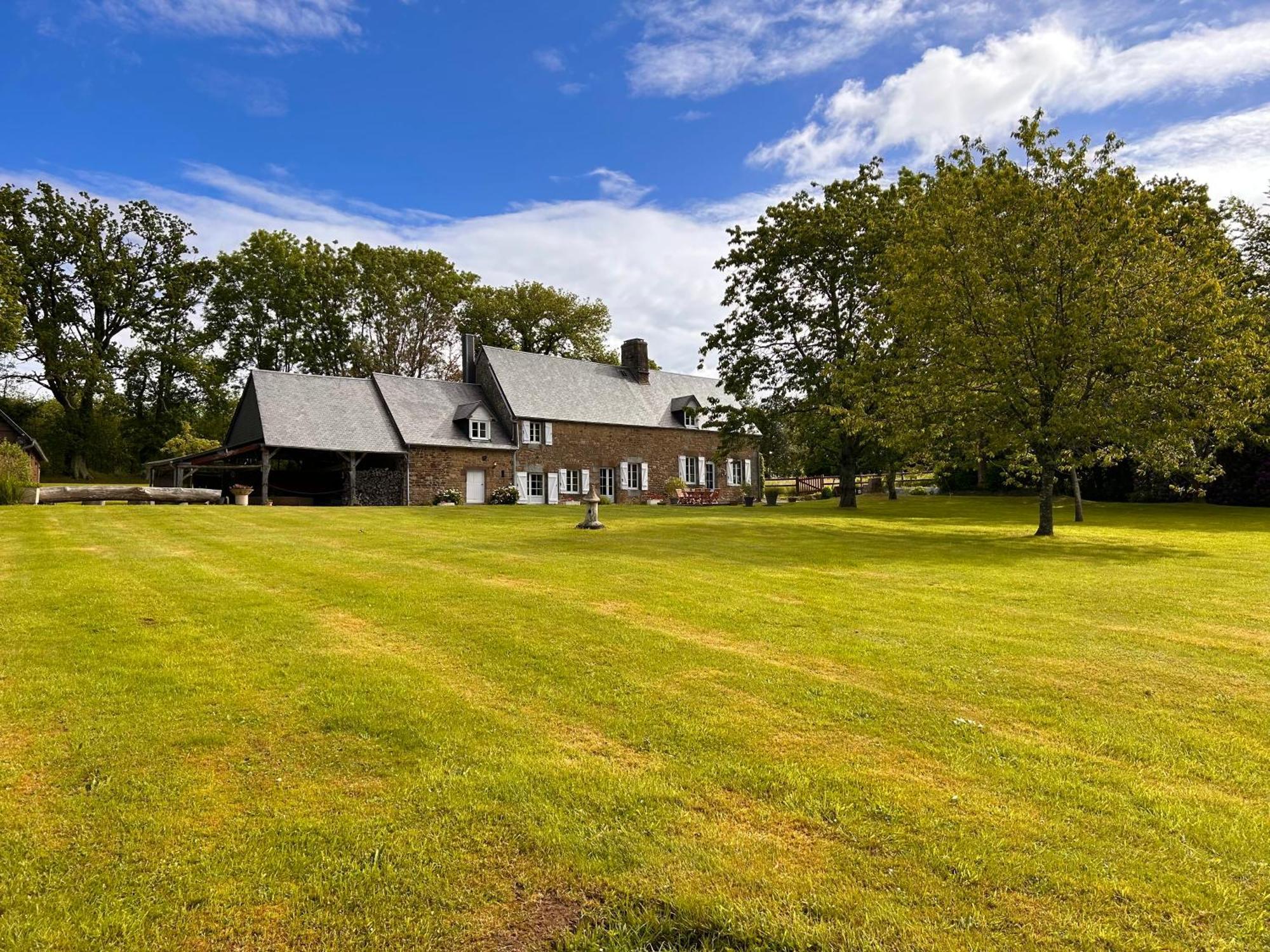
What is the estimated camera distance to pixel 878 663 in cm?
542

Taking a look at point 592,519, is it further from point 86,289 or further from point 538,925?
point 86,289

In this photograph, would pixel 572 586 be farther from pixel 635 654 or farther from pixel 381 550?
pixel 381 550

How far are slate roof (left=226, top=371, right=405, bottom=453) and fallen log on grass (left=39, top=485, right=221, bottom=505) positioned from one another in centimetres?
376

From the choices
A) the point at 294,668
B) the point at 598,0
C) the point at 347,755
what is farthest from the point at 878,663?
the point at 598,0

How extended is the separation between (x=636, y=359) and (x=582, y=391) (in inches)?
182

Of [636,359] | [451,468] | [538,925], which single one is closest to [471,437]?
[451,468]

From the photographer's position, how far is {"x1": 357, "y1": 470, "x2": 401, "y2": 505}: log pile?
30.2m

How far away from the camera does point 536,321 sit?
49344mm

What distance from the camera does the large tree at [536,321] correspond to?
48094 millimetres

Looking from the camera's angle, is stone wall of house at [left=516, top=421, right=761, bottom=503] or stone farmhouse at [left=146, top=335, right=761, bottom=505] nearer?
stone farmhouse at [left=146, top=335, right=761, bottom=505]

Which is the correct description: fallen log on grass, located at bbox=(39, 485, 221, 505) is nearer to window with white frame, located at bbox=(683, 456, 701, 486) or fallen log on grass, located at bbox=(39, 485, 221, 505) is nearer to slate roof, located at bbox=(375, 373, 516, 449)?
slate roof, located at bbox=(375, 373, 516, 449)

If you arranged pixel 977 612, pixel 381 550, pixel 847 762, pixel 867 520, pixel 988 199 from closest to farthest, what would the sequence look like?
pixel 847 762 → pixel 977 612 → pixel 381 550 → pixel 988 199 → pixel 867 520

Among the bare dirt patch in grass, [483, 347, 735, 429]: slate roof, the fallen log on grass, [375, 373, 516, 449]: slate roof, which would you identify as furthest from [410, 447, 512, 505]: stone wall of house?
the bare dirt patch in grass

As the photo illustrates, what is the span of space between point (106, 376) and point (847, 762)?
1799 inches
